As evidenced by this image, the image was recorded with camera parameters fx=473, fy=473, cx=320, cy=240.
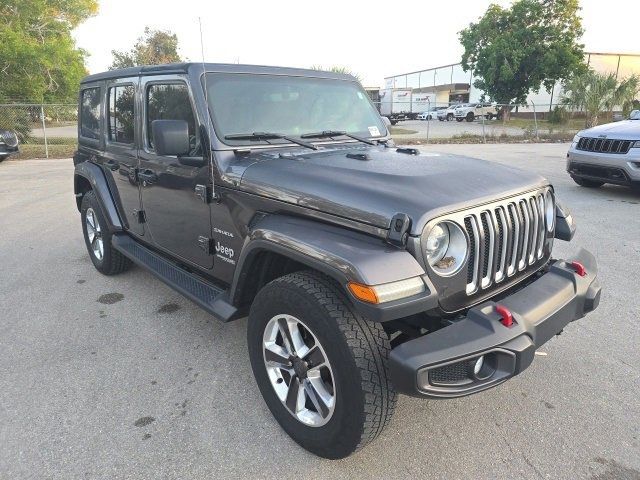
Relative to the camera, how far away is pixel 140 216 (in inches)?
159

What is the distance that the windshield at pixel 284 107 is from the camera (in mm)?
3100

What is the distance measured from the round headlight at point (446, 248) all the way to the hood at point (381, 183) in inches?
3.6

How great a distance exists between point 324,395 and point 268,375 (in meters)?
0.40

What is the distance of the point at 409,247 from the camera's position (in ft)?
6.77

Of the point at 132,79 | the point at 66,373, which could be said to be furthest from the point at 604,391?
the point at 132,79

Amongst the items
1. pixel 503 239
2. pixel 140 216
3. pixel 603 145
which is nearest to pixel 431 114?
pixel 603 145

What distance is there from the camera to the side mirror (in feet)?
9.25

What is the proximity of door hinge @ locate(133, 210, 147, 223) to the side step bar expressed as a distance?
27 cm

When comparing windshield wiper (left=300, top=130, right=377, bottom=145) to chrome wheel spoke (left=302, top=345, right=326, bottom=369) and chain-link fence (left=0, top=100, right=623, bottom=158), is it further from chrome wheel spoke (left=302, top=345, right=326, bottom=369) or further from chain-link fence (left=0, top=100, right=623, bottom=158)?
chain-link fence (left=0, top=100, right=623, bottom=158)

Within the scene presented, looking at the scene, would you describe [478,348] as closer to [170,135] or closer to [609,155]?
[170,135]

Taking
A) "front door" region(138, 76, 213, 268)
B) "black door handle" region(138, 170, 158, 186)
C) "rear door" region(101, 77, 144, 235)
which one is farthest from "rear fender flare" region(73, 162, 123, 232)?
"black door handle" region(138, 170, 158, 186)

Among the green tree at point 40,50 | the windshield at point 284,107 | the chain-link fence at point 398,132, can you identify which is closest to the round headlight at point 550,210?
the windshield at point 284,107

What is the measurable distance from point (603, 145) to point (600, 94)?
64.6 ft

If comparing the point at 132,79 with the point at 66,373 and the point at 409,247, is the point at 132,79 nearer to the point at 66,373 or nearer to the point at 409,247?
the point at 66,373
